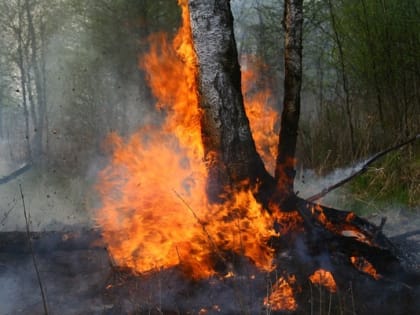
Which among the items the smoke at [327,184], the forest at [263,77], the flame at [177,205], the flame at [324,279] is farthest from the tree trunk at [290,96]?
the smoke at [327,184]

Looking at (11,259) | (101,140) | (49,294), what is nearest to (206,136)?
(49,294)

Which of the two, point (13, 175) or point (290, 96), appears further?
point (13, 175)

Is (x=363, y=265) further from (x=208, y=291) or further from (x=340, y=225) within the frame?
(x=208, y=291)

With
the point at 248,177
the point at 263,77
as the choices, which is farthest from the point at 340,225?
the point at 263,77

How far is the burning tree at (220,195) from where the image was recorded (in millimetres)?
3898

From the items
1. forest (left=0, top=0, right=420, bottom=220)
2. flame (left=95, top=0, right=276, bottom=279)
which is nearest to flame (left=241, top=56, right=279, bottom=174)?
forest (left=0, top=0, right=420, bottom=220)

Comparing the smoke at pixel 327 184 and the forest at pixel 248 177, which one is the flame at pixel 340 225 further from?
the smoke at pixel 327 184

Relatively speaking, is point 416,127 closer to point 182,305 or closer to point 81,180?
point 182,305

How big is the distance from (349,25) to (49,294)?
6.78 metres

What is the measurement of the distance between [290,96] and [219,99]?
2.33 ft

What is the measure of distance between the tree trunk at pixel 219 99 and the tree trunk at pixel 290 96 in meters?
0.28

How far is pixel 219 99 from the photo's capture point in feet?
13.1

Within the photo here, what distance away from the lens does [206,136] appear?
4.06 metres

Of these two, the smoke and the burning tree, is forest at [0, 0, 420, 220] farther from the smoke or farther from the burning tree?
the burning tree
